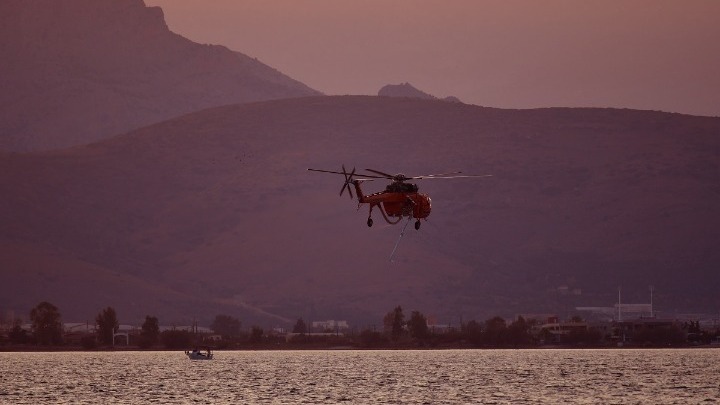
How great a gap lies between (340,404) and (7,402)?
140ft

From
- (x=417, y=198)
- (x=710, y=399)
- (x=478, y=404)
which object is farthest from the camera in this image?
(x=710, y=399)

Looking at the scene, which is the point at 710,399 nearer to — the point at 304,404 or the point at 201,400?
the point at 304,404

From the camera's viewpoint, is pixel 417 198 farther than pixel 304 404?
No

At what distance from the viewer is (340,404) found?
7387 inches

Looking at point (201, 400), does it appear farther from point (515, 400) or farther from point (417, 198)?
point (417, 198)

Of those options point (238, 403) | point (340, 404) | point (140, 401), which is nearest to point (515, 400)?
point (340, 404)

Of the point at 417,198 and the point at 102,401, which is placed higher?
the point at 417,198

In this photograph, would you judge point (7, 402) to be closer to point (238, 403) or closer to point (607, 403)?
point (238, 403)

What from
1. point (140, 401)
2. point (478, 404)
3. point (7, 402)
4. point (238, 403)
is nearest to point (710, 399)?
point (478, 404)

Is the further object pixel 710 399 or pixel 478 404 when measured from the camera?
pixel 710 399

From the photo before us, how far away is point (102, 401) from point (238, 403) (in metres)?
20.8

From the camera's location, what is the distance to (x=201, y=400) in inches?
7766

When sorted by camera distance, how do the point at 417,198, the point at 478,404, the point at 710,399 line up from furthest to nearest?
the point at 710,399 → the point at 478,404 → the point at 417,198

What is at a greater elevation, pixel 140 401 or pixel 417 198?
pixel 417 198
